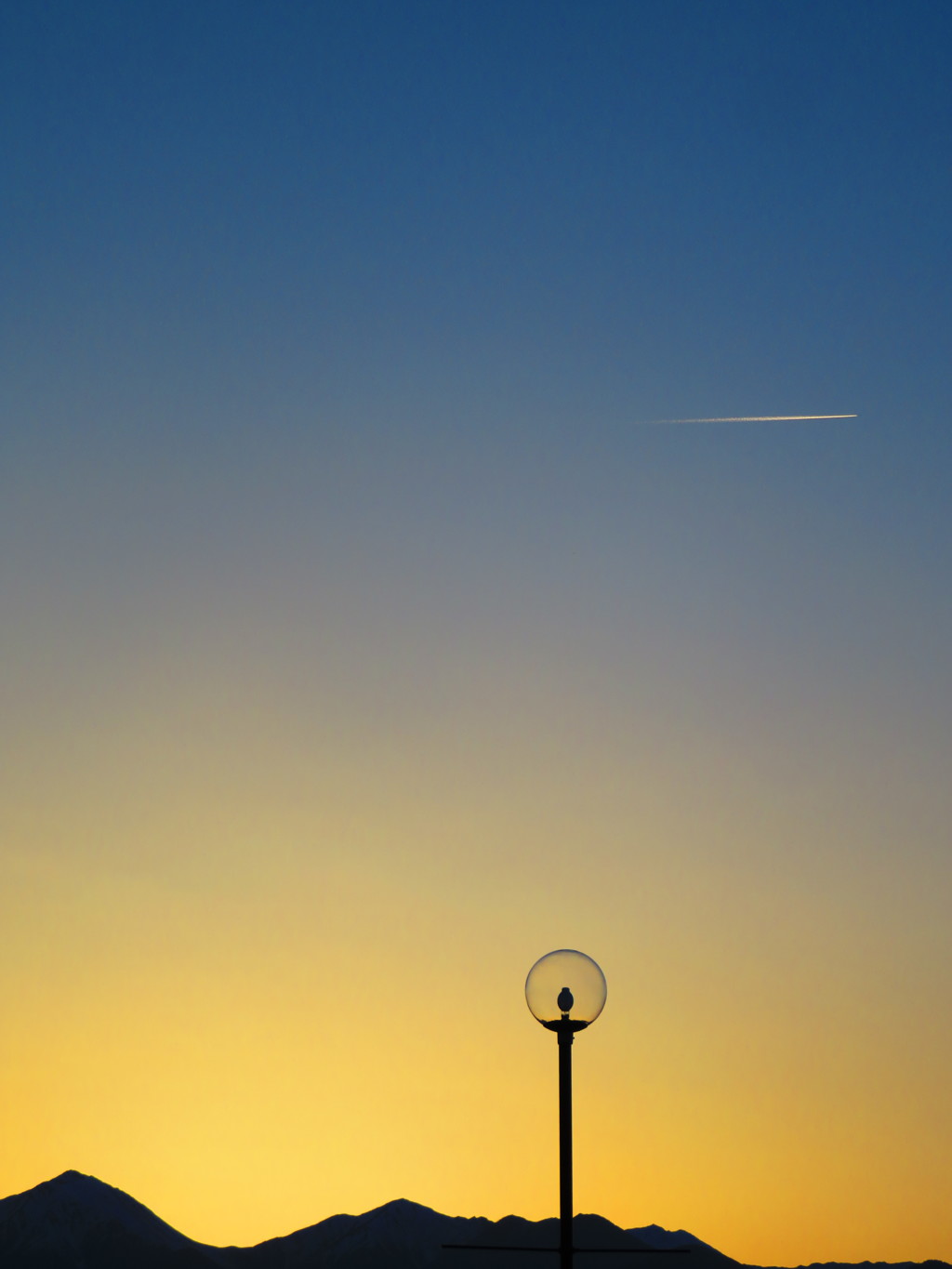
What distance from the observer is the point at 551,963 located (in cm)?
1196

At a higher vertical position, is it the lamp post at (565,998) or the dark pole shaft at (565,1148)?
the lamp post at (565,998)

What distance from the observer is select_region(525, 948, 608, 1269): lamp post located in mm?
11648

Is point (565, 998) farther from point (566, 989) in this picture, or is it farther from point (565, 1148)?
point (565, 1148)

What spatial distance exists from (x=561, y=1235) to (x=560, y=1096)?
1032mm

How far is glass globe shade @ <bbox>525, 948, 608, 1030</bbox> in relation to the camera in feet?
38.8

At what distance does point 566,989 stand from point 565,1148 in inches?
48.1

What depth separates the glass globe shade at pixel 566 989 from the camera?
11.8m

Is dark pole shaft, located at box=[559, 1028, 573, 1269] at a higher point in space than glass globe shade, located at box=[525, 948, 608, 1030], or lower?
lower

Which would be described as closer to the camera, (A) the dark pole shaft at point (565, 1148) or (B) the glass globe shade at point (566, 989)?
(A) the dark pole shaft at point (565, 1148)

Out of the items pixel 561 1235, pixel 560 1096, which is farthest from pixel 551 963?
pixel 561 1235

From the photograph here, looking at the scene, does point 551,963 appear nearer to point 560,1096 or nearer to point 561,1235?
point 560,1096

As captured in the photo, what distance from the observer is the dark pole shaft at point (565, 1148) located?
11000 mm

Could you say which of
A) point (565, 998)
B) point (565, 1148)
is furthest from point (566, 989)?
point (565, 1148)

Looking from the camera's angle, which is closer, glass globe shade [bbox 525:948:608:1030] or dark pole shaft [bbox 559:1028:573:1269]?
dark pole shaft [bbox 559:1028:573:1269]
